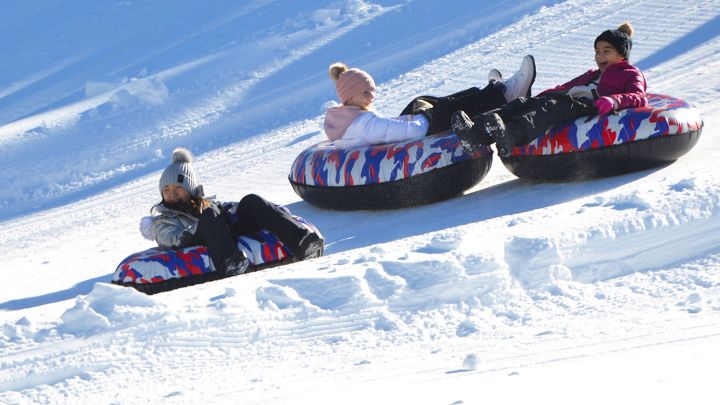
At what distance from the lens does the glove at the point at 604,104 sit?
21.4 feet

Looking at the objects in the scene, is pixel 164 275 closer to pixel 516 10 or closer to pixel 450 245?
pixel 450 245

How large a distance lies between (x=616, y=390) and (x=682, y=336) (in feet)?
2.10

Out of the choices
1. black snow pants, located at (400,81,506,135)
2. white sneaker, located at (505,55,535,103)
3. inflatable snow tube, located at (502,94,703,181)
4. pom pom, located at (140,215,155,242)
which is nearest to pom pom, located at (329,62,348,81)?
black snow pants, located at (400,81,506,135)

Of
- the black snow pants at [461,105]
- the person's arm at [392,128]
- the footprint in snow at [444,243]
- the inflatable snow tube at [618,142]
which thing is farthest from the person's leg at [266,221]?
the inflatable snow tube at [618,142]

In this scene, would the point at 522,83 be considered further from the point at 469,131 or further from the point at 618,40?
the point at 469,131

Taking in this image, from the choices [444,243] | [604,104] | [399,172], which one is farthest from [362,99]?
[444,243]

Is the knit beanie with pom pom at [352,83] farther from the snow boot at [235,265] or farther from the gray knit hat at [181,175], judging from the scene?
the snow boot at [235,265]

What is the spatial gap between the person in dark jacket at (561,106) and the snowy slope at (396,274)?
40 centimetres

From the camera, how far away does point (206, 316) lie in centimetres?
483

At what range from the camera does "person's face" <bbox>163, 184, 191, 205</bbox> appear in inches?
241

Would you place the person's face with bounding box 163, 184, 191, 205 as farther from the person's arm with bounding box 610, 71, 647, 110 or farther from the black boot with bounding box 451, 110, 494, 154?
the person's arm with bounding box 610, 71, 647, 110

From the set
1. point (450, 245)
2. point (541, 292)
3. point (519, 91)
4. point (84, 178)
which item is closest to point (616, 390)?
point (541, 292)

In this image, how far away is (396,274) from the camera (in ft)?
16.7

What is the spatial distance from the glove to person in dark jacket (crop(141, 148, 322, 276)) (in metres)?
1.81
